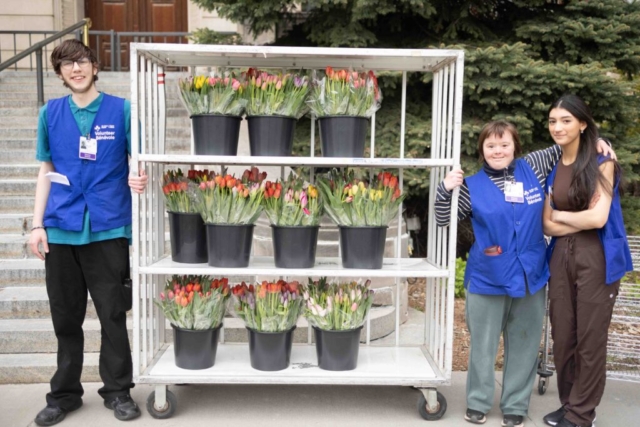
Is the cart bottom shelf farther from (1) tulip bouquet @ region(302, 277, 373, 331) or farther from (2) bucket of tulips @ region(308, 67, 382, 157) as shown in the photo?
(2) bucket of tulips @ region(308, 67, 382, 157)

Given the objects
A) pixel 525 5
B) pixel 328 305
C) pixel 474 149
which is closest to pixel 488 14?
pixel 525 5

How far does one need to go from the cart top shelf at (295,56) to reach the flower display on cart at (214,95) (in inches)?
5.7

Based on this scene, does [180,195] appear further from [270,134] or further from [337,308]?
[337,308]

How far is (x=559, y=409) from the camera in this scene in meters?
Result: 3.43

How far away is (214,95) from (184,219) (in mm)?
660

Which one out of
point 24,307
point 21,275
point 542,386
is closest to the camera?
point 542,386

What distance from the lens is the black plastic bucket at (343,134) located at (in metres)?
3.29

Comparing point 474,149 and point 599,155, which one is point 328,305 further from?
point 474,149

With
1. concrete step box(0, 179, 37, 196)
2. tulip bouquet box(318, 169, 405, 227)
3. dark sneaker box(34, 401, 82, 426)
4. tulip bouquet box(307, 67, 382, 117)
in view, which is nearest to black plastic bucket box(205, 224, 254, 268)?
tulip bouquet box(318, 169, 405, 227)

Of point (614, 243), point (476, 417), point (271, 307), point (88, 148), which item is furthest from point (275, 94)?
point (476, 417)

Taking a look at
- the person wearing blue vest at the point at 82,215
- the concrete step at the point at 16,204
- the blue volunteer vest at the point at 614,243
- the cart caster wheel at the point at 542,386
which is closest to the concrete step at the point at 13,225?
the concrete step at the point at 16,204

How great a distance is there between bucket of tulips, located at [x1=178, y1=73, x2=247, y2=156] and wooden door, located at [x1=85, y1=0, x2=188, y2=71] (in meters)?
7.17

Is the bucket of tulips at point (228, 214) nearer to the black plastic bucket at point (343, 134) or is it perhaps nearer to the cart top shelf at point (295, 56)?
the black plastic bucket at point (343, 134)

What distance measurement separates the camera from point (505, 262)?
3.13 metres
